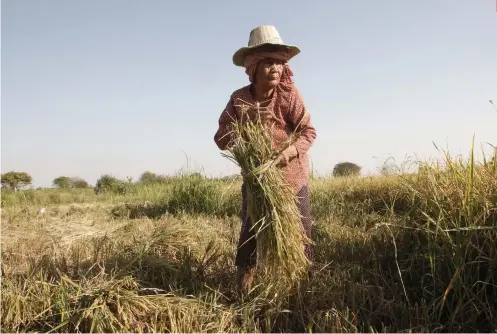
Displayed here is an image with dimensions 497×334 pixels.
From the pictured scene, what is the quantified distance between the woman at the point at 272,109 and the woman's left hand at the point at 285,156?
6cm

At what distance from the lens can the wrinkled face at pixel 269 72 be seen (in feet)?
7.97

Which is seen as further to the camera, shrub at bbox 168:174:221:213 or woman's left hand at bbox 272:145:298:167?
shrub at bbox 168:174:221:213

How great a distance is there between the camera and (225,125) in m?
2.56

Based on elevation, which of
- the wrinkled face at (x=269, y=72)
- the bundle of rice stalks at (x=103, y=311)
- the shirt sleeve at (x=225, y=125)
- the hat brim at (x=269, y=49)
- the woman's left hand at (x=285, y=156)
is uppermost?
the hat brim at (x=269, y=49)

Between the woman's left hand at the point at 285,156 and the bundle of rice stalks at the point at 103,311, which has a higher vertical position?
the woman's left hand at the point at 285,156

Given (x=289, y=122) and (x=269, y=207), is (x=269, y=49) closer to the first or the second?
(x=289, y=122)

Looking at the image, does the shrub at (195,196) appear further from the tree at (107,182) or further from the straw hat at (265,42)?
the tree at (107,182)

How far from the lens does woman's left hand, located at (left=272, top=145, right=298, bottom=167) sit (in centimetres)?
221

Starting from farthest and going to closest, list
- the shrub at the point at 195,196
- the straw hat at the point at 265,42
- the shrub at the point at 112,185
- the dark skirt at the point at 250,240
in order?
the shrub at the point at 112,185 < the shrub at the point at 195,196 < the dark skirt at the point at 250,240 < the straw hat at the point at 265,42

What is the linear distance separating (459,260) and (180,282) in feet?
5.34

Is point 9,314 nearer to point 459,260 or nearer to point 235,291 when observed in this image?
point 235,291

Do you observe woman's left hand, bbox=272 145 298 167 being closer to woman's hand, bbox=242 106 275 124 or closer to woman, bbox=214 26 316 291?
woman, bbox=214 26 316 291

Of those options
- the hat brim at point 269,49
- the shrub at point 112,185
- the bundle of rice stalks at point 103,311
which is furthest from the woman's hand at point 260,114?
the shrub at point 112,185

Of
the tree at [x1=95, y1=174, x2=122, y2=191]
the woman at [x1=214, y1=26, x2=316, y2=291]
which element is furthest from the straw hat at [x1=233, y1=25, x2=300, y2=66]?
the tree at [x1=95, y1=174, x2=122, y2=191]
